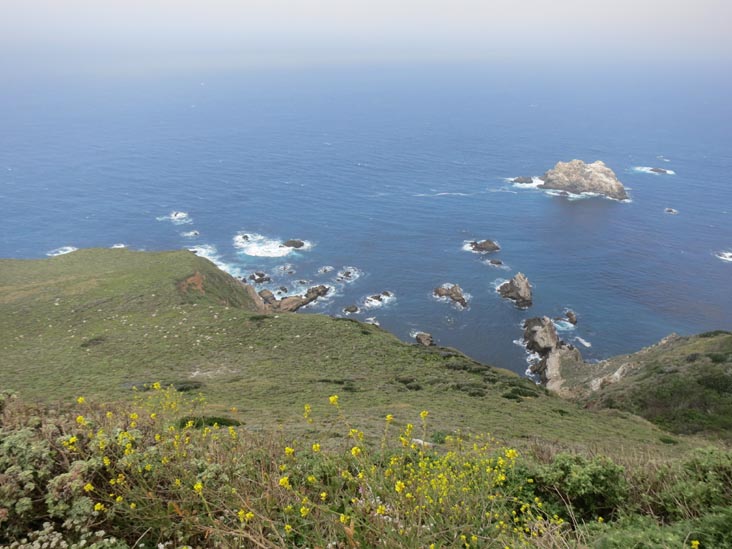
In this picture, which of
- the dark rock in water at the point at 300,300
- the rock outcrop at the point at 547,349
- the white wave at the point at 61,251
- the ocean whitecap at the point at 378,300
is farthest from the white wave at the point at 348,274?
the white wave at the point at 61,251

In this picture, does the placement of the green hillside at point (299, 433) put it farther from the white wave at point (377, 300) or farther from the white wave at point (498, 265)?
the white wave at point (498, 265)

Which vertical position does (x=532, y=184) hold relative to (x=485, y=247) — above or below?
above

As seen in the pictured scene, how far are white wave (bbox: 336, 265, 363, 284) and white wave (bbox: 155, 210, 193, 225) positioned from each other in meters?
43.7

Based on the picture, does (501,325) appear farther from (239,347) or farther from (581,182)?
(581,182)

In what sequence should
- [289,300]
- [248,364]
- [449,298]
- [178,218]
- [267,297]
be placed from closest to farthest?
[248,364] < [289,300] < [267,297] < [449,298] < [178,218]

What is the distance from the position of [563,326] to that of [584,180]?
72.8m

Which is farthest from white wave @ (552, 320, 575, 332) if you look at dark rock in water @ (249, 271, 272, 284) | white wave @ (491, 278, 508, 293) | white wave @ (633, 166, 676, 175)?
white wave @ (633, 166, 676, 175)

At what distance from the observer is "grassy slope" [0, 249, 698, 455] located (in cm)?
2675

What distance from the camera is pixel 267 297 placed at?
259ft

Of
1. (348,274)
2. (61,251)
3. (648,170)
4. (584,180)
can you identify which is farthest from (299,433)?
(648,170)

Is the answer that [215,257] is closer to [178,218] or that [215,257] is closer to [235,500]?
[178,218]

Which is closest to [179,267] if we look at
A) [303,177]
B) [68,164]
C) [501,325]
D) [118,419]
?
[501,325]

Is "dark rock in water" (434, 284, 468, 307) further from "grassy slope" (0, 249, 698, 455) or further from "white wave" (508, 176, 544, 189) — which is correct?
"white wave" (508, 176, 544, 189)

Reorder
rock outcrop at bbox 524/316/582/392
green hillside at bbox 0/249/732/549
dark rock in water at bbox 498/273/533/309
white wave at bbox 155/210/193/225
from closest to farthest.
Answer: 1. green hillside at bbox 0/249/732/549
2. rock outcrop at bbox 524/316/582/392
3. dark rock in water at bbox 498/273/533/309
4. white wave at bbox 155/210/193/225
